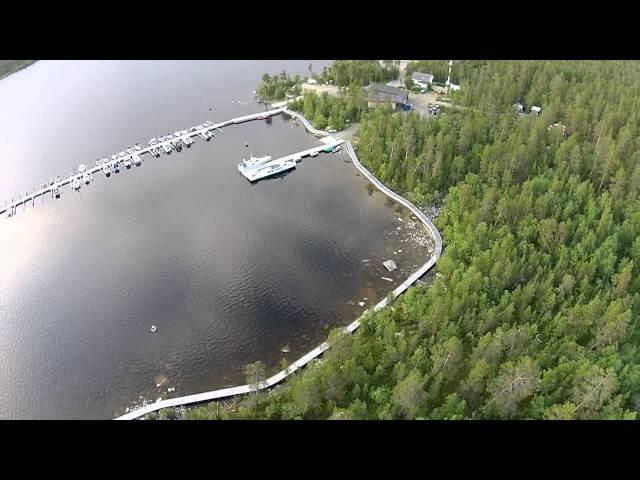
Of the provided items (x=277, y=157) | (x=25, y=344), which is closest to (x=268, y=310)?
(x=25, y=344)

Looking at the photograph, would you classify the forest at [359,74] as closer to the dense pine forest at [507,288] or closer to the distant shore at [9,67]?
the dense pine forest at [507,288]

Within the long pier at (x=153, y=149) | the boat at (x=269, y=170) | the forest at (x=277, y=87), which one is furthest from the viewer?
the forest at (x=277, y=87)

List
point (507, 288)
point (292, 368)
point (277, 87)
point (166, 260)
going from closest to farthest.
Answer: point (292, 368) → point (507, 288) → point (166, 260) → point (277, 87)

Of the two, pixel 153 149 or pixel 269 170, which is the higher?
pixel 153 149

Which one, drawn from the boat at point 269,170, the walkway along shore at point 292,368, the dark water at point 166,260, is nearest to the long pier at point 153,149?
the dark water at point 166,260

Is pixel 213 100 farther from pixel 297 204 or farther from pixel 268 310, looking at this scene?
pixel 268 310

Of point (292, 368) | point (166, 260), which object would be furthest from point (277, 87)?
point (292, 368)

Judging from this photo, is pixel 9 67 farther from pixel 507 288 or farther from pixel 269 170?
pixel 507 288
